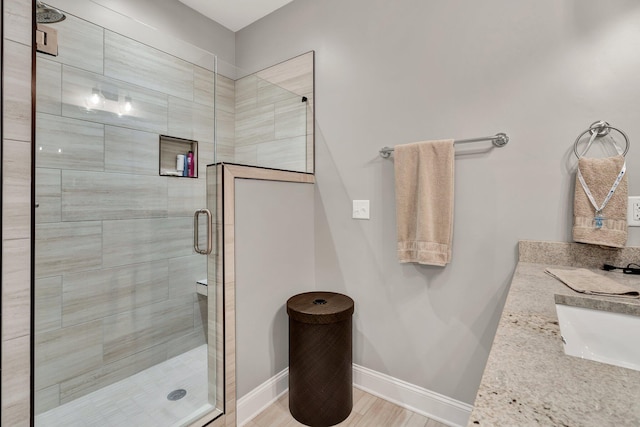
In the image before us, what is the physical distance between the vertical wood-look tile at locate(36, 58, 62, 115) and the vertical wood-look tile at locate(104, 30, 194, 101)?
244 mm

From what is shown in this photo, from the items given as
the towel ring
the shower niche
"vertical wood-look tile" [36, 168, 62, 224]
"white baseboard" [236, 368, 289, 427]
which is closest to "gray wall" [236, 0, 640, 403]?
the towel ring

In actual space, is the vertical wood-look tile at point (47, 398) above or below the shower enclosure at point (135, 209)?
below

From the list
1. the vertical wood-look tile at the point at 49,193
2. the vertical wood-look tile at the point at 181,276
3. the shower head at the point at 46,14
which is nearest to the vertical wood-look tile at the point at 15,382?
the vertical wood-look tile at the point at 49,193

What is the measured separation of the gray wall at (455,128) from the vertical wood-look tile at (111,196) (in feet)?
3.39

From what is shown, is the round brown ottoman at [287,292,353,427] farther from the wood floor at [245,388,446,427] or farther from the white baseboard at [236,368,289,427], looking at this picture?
the white baseboard at [236,368,289,427]

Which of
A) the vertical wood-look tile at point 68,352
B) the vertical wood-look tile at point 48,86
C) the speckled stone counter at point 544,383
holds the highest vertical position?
the vertical wood-look tile at point 48,86

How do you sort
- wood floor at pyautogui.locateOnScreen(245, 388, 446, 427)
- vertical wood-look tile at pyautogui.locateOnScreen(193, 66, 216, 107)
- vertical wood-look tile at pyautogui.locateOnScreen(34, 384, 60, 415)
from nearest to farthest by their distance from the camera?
1. vertical wood-look tile at pyautogui.locateOnScreen(34, 384, 60, 415)
2. wood floor at pyautogui.locateOnScreen(245, 388, 446, 427)
3. vertical wood-look tile at pyautogui.locateOnScreen(193, 66, 216, 107)

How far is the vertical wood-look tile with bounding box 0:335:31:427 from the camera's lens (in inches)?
41.2

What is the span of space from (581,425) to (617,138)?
4.42 ft

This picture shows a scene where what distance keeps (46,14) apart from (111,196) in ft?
2.89

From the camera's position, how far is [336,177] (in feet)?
6.68

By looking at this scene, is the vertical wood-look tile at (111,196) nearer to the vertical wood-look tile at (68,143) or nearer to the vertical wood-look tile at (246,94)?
the vertical wood-look tile at (68,143)

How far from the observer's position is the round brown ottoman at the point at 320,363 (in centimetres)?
162

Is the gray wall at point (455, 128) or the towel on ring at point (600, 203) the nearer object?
the towel on ring at point (600, 203)
